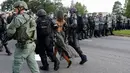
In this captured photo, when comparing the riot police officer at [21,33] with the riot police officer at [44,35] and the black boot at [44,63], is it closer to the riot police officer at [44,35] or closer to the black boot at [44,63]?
the riot police officer at [44,35]

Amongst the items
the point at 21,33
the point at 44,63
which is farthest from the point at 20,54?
the point at 44,63

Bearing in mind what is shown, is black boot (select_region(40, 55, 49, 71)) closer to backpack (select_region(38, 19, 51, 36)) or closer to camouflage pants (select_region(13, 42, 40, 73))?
backpack (select_region(38, 19, 51, 36))

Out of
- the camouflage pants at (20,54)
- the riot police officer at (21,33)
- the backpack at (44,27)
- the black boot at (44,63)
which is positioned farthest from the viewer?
the black boot at (44,63)

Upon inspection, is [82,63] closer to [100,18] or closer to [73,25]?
[73,25]

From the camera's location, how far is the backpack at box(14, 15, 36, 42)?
6359 mm

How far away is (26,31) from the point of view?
20.9 feet

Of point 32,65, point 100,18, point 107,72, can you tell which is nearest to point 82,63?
point 107,72

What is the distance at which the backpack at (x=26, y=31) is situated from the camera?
636 cm

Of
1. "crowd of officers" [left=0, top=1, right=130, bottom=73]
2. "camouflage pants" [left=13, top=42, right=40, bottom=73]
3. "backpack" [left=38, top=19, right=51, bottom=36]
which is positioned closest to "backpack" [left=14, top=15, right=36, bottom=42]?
"crowd of officers" [left=0, top=1, right=130, bottom=73]

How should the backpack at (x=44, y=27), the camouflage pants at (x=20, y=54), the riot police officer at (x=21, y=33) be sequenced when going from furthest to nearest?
the backpack at (x=44, y=27) → the camouflage pants at (x=20, y=54) → the riot police officer at (x=21, y=33)

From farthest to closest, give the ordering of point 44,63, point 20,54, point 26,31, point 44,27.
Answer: point 44,63 → point 44,27 → point 20,54 → point 26,31

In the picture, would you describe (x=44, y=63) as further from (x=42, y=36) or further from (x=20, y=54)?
(x=20, y=54)

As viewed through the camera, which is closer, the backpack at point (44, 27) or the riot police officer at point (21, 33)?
the riot police officer at point (21, 33)

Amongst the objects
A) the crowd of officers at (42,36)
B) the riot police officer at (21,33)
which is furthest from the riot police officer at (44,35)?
the riot police officer at (21,33)
